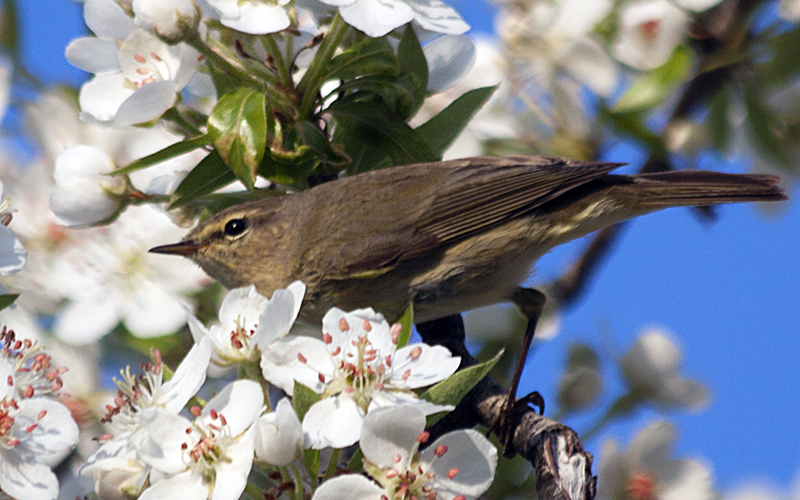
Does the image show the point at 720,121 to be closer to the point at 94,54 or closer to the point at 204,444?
the point at 94,54

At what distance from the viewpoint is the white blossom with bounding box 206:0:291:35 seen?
2793mm

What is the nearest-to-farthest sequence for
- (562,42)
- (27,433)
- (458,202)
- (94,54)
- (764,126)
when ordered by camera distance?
1. (27,433)
2. (94,54)
3. (458,202)
4. (764,126)
5. (562,42)

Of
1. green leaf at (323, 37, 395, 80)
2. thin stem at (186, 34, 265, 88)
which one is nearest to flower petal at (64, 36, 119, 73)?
thin stem at (186, 34, 265, 88)

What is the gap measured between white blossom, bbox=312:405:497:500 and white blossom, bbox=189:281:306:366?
400 mm

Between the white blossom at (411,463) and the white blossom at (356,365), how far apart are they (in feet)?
0.32

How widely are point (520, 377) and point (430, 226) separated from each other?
77 centimetres

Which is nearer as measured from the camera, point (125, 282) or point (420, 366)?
point (420, 366)

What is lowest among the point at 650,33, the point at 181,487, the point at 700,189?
the point at 181,487

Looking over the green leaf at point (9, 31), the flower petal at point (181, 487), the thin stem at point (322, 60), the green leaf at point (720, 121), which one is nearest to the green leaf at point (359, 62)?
the thin stem at point (322, 60)

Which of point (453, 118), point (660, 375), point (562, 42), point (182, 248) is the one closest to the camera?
point (453, 118)

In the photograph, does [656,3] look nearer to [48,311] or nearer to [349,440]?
[349,440]

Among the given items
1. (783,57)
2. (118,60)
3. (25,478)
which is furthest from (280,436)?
(783,57)

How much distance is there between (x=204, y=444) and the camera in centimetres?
222

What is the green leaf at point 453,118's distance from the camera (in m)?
3.33
